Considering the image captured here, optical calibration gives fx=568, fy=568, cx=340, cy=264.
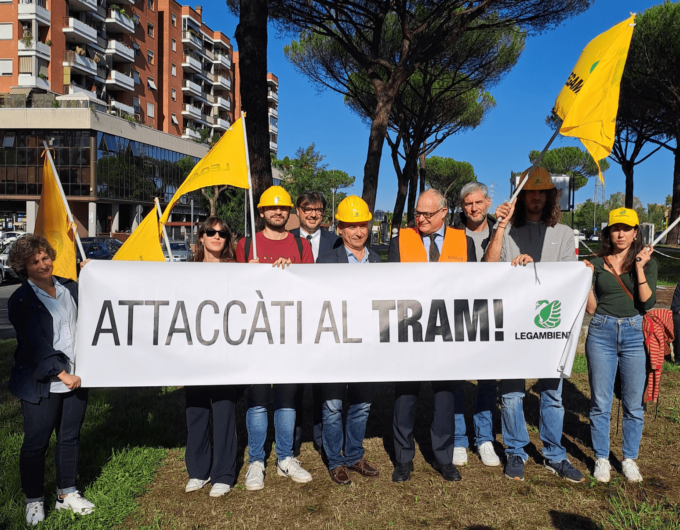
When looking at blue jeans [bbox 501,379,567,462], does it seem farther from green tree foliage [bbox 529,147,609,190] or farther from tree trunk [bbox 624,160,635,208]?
green tree foliage [bbox 529,147,609,190]

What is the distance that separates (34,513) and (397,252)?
8.83 feet

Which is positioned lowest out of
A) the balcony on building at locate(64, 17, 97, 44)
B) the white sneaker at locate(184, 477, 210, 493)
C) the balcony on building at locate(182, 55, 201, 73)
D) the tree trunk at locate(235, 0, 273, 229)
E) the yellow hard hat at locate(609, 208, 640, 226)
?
the white sneaker at locate(184, 477, 210, 493)

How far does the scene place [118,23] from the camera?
43281mm

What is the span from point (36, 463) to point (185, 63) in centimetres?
5685

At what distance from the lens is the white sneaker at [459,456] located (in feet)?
13.4

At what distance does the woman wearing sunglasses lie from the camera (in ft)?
11.7

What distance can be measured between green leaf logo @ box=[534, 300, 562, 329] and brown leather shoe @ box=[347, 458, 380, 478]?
4.91 feet

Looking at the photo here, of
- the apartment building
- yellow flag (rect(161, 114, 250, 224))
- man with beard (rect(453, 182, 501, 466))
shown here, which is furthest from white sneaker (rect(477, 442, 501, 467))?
the apartment building

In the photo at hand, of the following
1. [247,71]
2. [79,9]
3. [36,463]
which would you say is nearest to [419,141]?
[247,71]

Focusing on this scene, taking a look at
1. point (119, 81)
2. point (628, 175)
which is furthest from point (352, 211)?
point (119, 81)

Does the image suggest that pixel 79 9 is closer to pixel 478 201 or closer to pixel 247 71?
pixel 247 71

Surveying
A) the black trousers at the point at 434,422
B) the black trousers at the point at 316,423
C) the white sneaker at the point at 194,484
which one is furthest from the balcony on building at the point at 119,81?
the black trousers at the point at 434,422

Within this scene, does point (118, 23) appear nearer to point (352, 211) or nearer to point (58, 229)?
point (58, 229)

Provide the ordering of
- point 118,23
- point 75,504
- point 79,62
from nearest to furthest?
1. point 75,504
2. point 79,62
3. point 118,23
